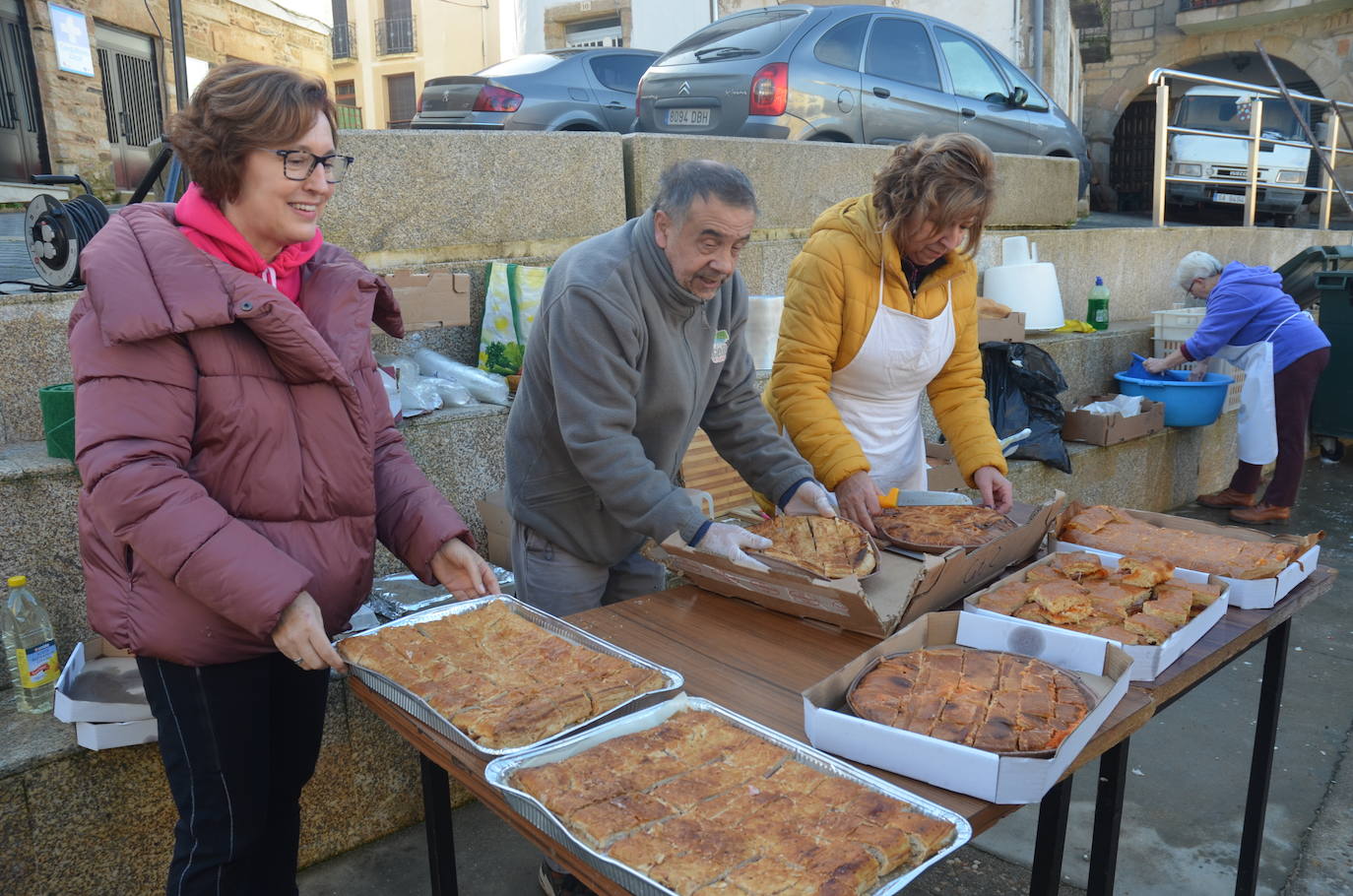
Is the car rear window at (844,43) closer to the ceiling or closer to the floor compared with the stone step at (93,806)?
closer to the ceiling

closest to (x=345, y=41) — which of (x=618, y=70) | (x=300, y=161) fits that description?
(x=618, y=70)

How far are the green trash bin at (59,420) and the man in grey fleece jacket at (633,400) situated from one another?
1.37 meters

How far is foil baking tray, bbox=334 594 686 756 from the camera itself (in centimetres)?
156

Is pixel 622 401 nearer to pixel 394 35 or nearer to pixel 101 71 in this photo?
pixel 101 71

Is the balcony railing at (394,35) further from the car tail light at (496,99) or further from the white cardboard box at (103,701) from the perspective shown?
the white cardboard box at (103,701)

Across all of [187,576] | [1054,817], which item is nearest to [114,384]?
[187,576]

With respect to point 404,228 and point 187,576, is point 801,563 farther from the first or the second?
point 404,228

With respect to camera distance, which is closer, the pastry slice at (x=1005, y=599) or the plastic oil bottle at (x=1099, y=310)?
the pastry slice at (x=1005, y=599)

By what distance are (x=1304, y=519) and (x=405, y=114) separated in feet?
81.7

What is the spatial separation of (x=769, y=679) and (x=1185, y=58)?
2115cm

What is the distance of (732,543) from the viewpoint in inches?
84.7

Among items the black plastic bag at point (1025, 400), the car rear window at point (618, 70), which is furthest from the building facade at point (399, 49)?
the black plastic bag at point (1025, 400)

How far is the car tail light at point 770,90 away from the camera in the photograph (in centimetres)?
675

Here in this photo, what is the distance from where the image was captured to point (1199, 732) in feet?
12.8
